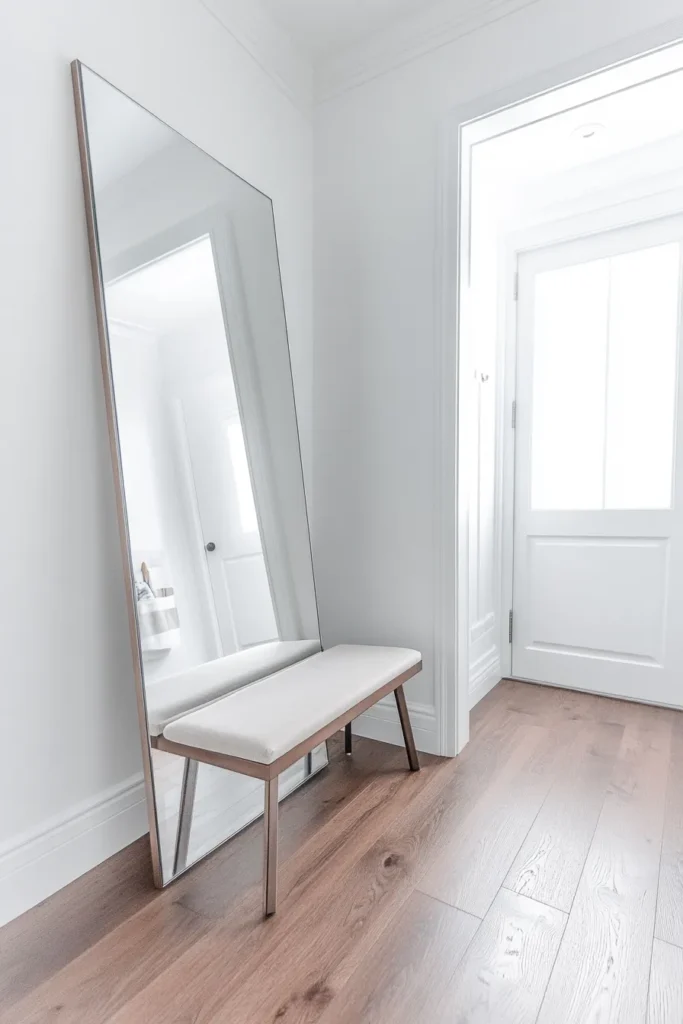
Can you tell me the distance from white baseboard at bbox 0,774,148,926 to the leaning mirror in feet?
0.57

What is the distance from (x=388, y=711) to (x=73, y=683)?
3.82 ft

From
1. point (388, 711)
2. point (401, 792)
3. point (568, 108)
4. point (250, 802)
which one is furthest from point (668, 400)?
point (250, 802)

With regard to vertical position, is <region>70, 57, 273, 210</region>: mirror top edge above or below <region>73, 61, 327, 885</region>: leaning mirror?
above

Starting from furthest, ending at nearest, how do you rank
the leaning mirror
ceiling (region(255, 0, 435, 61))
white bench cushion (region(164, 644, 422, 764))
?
1. ceiling (region(255, 0, 435, 61))
2. the leaning mirror
3. white bench cushion (region(164, 644, 422, 764))

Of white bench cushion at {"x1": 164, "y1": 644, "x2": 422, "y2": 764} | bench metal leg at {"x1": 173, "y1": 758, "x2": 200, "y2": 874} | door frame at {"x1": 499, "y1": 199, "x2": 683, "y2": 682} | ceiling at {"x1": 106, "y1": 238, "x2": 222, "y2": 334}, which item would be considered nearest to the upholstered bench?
white bench cushion at {"x1": 164, "y1": 644, "x2": 422, "y2": 764}

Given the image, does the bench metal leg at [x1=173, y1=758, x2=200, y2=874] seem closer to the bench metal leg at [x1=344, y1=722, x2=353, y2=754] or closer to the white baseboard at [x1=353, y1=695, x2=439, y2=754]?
the bench metal leg at [x1=344, y1=722, x2=353, y2=754]

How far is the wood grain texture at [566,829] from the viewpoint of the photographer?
1.36m

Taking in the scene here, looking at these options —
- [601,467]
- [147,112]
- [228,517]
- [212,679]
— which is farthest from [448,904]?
[147,112]

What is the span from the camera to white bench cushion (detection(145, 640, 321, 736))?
1415mm

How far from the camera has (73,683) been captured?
140 centimetres

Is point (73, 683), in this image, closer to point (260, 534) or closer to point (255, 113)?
point (260, 534)

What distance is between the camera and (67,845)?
1.37 meters

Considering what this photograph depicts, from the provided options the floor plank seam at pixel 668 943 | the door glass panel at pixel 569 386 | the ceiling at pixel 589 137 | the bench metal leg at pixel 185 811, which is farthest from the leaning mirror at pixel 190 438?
the door glass panel at pixel 569 386

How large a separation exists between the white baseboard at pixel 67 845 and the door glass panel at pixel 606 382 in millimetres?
2102
